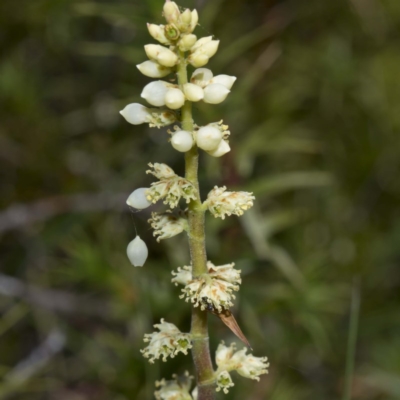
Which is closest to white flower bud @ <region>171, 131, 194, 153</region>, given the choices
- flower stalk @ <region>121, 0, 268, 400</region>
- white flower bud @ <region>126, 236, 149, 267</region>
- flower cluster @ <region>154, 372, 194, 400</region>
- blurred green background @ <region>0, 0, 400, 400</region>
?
flower stalk @ <region>121, 0, 268, 400</region>

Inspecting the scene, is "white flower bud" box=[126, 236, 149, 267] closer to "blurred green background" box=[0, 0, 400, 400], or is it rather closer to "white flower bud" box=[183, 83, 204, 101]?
"white flower bud" box=[183, 83, 204, 101]

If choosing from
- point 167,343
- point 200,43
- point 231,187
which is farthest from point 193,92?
point 231,187

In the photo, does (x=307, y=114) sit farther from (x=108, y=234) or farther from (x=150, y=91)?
(x=150, y=91)

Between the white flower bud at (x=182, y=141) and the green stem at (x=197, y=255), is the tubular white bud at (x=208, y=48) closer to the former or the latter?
the green stem at (x=197, y=255)

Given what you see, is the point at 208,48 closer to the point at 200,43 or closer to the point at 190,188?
the point at 200,43

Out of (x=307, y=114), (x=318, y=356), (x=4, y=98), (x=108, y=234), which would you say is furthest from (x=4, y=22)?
(x=318, y=356)

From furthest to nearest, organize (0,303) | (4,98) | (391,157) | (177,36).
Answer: (391,157), (4,98), (0,303), (177,36)

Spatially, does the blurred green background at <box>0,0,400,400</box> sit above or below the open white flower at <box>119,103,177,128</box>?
above
